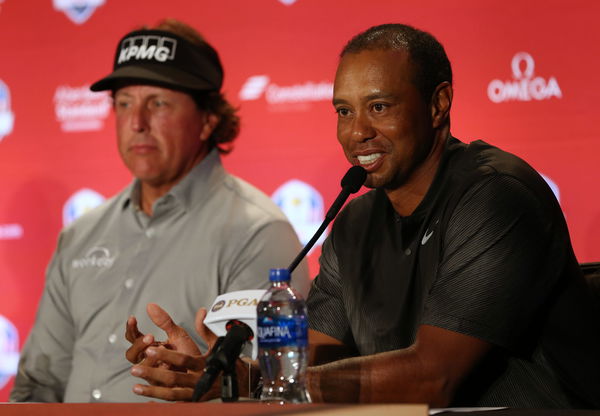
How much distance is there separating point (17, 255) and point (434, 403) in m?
2.43

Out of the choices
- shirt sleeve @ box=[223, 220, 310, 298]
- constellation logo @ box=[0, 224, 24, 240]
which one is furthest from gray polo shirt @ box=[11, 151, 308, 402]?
constellation logo @ box=[0, 224, 24, 240]

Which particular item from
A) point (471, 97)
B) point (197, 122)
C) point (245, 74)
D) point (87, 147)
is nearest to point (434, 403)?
point (471, 97)

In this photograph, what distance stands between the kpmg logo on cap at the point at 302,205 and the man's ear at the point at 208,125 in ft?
1.10

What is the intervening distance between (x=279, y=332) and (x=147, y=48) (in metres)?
1.71

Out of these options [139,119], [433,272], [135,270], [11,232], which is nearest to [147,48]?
[139,119]

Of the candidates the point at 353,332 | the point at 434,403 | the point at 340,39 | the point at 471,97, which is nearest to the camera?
the point at 434,403

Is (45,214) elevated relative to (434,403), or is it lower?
elevated

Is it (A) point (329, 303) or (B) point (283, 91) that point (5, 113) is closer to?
(B) point (283, 91)

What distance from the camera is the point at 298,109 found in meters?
3.10

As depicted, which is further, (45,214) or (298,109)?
(45,214)

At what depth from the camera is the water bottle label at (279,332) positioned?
140 cm

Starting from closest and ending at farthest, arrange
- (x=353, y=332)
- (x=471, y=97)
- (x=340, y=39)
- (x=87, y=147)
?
(x=353, y=332), (x=471, y=97), (x=340, y=39), (x=87, y=147)

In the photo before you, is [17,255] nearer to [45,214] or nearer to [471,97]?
[45,214]

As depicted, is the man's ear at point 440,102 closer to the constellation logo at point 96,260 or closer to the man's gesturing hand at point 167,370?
the man's gesturing hand at point 167,370
